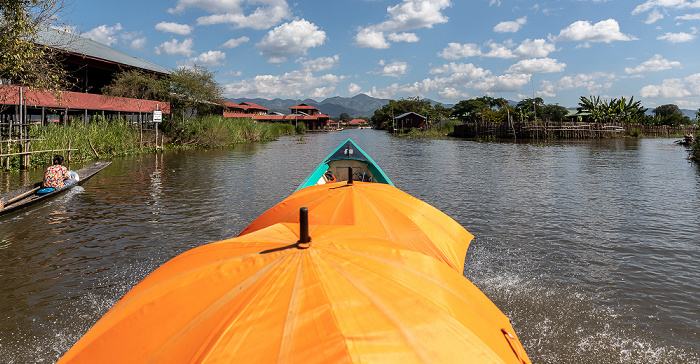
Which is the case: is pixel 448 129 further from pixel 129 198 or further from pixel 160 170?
pixel 129 198

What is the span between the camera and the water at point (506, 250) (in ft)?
16.3

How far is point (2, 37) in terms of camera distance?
11047 mm

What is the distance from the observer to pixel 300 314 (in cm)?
187

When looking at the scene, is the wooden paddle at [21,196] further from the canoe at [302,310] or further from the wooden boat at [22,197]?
the canoe at [302,310]

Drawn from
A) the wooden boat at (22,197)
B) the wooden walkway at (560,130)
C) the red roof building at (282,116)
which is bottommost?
the wooden boat at (22,197)

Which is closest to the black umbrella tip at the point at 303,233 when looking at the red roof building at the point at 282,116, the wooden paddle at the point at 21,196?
the wooden paddle at the point at 21,196

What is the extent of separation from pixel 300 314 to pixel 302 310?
0.02m

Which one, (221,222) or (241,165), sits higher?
(241,165)

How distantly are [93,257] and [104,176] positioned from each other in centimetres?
1109

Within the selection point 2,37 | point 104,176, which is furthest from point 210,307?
point 104,176

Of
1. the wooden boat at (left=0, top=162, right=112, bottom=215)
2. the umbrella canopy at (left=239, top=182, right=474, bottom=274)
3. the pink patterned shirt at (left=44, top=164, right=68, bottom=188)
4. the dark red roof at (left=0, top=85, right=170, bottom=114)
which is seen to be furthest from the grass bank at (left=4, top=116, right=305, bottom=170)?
the umbrella canopy at (left=239, top=182, right=474, bottom=274)

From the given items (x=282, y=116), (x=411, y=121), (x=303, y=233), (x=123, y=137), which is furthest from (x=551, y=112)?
(x=303, y=233)

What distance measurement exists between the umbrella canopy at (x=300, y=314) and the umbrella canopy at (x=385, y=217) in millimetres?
1904

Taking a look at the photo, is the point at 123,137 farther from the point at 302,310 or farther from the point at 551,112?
the point at 551,112
